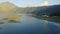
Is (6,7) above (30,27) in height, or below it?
above

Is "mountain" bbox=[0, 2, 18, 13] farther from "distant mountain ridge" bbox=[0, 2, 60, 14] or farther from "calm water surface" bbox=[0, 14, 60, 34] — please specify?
"calm water surface" bbox=[0, 14, 60, 34]

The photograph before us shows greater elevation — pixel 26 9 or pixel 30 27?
pixel 26 9

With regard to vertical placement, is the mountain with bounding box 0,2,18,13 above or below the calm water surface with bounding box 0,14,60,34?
above

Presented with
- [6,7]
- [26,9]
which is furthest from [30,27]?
[6,7]

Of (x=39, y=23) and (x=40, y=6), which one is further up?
(x=40, y=6)

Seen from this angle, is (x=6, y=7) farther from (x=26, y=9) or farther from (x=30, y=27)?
(x=30, y=27)

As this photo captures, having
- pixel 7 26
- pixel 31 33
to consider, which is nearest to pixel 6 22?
pixel 7 26

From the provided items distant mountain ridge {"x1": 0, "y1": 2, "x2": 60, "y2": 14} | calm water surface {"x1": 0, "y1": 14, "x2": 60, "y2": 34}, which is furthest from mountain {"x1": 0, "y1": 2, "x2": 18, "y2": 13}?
calm water surface {"x1": 0, "y1": 14, "x2": 60, "y2": 34}

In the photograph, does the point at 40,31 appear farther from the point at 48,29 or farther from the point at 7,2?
the point at 7,2
